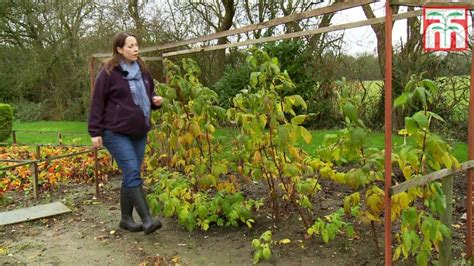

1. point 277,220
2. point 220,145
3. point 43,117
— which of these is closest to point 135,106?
point 220,145

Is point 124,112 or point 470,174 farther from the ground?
point 124,112

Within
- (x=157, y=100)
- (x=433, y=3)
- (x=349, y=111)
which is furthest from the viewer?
(x=157, y=100)

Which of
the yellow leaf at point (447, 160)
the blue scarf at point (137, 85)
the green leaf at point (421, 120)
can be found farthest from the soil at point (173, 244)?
the green leaf at point (421, 120)

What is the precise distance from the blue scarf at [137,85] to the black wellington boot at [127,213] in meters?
0.64

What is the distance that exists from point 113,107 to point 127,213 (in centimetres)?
93

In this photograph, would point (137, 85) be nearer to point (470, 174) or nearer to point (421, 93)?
point (421, 93)

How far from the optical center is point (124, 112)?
3791 millimetres

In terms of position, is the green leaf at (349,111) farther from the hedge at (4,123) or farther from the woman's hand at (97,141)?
the hedge at (4,123)

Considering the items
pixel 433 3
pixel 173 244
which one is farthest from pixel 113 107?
pixel 433 3

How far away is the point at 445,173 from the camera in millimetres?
2760

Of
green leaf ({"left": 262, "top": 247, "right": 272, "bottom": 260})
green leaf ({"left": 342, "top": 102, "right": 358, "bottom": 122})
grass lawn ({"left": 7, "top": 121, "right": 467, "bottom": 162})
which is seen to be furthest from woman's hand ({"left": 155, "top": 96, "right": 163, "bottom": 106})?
green leaf ({"left": 342, "top": 102, "right": 358, "bottom": 122})

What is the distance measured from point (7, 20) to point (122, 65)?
19.7 m

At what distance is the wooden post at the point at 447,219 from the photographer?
9.45ft

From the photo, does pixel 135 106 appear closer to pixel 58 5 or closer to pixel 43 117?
pixel 58 5
